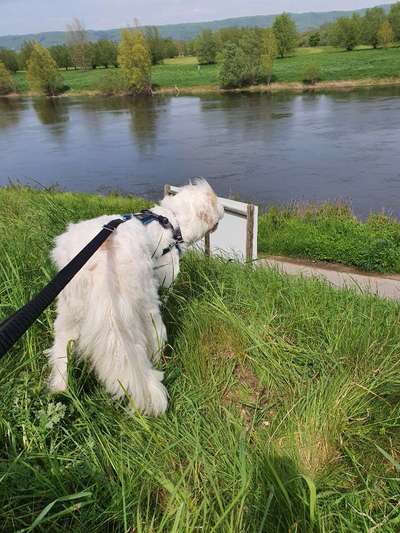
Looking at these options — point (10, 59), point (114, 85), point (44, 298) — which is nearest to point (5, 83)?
point (114, 85)

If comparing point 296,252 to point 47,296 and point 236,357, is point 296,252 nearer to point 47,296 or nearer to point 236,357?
point 236,357

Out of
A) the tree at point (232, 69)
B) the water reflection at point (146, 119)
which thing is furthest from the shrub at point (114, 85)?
the tree at point (232, 69)

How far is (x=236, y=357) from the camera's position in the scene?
9.12 ft

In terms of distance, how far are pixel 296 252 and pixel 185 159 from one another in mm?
14171

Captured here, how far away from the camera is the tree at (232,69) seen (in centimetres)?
5072

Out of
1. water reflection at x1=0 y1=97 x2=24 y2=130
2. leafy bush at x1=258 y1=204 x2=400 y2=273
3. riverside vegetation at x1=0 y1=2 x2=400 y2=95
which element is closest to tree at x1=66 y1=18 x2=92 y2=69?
riverside vegetation at x1=0 y1=2 x2=400 y2=95

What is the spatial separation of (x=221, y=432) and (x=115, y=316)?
799 mm

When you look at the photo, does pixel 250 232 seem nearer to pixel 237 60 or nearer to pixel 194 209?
pixel 194 209

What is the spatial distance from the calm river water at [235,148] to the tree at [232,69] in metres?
10.8

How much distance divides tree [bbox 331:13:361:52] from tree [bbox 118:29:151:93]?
39.9m

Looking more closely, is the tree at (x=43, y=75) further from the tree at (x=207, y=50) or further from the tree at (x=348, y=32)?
the tree at (x=348, y=32)

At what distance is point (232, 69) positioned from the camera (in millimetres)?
50812

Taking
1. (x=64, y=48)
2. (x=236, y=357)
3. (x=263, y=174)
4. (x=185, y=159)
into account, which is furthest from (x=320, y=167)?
(x=64, y=48)

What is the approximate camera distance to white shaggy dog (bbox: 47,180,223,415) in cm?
222
